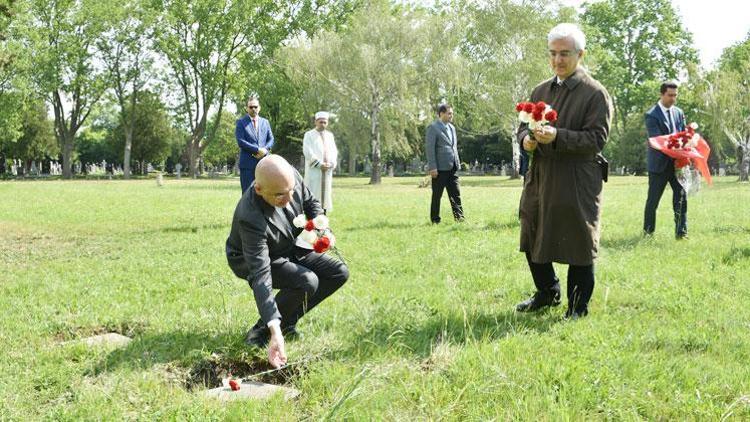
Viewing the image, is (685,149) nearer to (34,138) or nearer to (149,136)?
(149,136)

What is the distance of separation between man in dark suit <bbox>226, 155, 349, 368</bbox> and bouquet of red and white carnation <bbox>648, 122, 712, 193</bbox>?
613 cm

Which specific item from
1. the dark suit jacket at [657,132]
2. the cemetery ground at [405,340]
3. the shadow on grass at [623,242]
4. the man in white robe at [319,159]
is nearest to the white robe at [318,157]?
the man in white robe at [319,159]

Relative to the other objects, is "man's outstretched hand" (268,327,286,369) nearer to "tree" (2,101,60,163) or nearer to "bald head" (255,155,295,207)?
"bald head" (255,155,295,207)

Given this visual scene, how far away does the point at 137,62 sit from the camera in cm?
5784

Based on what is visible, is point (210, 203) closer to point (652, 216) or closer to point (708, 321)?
point (652, 216)

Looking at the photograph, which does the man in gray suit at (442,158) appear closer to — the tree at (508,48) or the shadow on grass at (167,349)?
the shadow on grass at (167,349)

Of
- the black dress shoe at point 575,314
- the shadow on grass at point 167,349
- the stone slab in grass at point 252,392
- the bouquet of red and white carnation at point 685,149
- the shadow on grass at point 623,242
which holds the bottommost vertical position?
the stone slab in grass at point 252,392

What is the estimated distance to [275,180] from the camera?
13.7 feet

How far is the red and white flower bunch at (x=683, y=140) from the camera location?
8961mm

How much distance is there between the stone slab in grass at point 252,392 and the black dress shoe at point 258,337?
731 millimetres

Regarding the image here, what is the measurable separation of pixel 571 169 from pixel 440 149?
23.7 ft

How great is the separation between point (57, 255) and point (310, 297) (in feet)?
21.2

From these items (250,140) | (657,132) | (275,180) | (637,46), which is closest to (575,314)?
(275,180)

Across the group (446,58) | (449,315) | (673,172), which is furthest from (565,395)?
(446,58)
